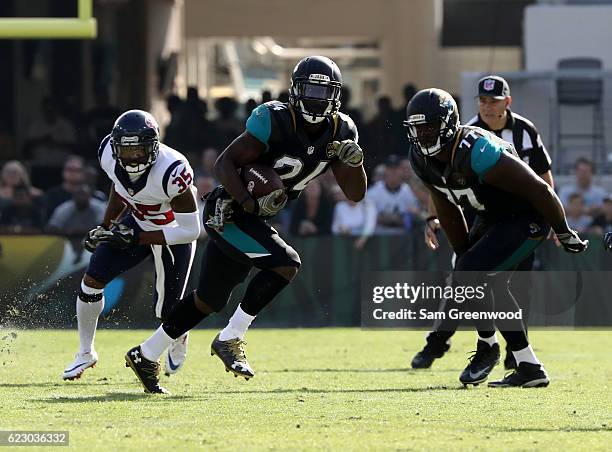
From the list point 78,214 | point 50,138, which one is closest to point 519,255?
point 78,214

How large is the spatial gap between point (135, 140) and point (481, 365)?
2.55 metres

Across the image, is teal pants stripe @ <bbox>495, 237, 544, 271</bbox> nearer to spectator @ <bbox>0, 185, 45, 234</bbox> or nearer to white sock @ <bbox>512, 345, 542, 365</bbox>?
white sock @ <bbox>512, 345, 542, 365</bbox>

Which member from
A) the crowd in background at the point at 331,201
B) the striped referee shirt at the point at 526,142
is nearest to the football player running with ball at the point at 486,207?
the striped referee shirt at the point at 526,142

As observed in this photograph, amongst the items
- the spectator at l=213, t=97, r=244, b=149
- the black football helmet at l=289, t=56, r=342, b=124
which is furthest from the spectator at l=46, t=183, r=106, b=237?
the black football helmet at l=289, t=56, r=342, b=124

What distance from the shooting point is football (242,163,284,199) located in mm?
8328

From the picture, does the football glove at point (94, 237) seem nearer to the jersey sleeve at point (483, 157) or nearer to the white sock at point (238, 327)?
the white sock at point (238, 327)

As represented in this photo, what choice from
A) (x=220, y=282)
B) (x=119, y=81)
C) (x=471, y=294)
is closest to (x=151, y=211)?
(x=220, y=282)

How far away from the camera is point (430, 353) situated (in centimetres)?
1024

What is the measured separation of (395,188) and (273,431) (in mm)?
9091

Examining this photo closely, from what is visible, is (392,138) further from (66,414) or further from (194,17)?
(66,414)

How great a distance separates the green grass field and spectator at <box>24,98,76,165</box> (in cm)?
727

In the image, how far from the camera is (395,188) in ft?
51.4

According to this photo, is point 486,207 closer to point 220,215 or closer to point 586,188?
point 220,215

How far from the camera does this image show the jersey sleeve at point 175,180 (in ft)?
29.2
